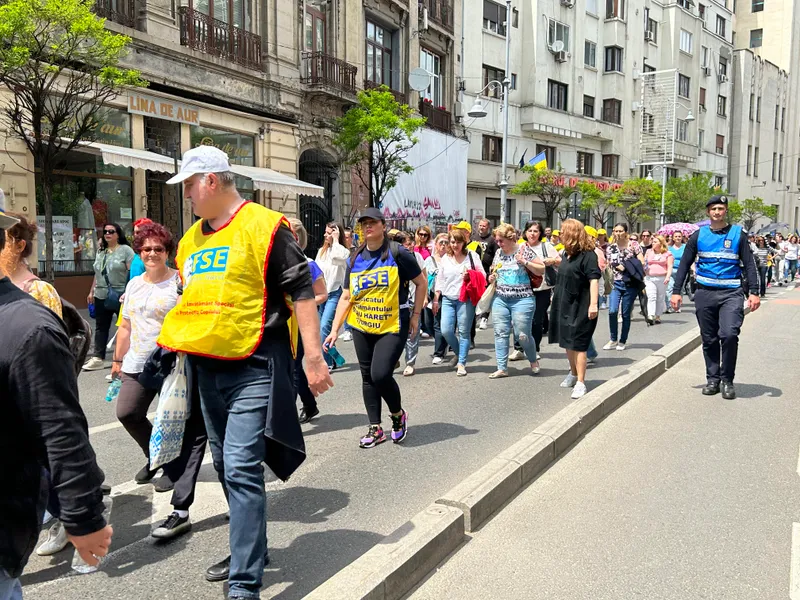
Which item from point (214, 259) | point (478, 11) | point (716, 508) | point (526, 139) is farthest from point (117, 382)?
point (526, 139)

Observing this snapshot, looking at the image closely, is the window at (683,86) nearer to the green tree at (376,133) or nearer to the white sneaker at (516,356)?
the green tree at (376,133)

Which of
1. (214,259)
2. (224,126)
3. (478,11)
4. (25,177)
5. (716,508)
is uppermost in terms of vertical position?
(478,11)

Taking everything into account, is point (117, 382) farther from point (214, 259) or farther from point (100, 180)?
point (100, 180)

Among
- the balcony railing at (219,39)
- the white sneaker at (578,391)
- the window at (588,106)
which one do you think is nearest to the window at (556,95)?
the window at (588,106)

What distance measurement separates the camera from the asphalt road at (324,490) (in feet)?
10.8

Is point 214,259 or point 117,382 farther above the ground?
point 214,259

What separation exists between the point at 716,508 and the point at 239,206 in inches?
131

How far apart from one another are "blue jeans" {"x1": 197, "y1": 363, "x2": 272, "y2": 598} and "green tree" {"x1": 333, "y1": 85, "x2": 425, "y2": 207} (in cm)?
1750

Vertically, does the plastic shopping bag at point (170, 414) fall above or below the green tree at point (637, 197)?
below

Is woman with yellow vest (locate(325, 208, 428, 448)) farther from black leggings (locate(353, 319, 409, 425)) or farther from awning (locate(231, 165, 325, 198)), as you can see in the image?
awning (locate(231, 165, 325, 198))

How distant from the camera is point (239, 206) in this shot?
307 cm

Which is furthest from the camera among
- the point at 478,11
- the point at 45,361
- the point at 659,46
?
the point at 659,46

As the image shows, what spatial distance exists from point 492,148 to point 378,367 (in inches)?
1190

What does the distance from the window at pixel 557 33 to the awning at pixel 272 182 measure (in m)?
23.0
